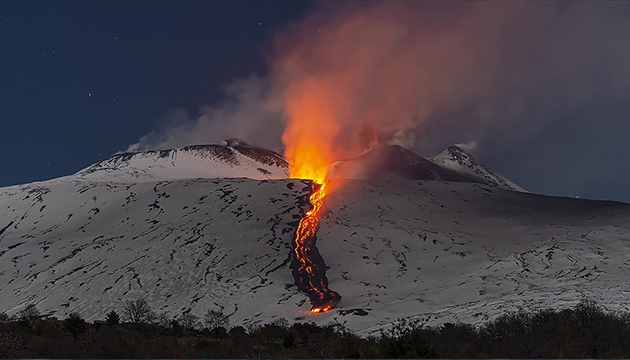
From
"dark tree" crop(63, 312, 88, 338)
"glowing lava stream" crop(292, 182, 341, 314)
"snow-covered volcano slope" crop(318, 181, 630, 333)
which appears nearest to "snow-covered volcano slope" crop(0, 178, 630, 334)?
"snow-covered volcano slope" crop(318, 181, 630, 333)

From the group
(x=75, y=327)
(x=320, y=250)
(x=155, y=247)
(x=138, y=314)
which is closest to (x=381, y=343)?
(x=75, y=327)

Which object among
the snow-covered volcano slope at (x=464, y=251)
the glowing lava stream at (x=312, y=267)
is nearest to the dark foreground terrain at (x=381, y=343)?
the snow-covered volcano slope at (x=464, y=251)

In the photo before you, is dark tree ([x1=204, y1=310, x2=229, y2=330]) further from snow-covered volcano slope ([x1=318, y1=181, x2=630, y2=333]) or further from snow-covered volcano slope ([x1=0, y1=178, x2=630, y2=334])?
snow-covered volcano slope ([x1=318, y1=181, x2=630, y2=333])

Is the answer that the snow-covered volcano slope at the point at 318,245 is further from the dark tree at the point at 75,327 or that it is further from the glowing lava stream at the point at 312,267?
the dark tree at the point at 75,327

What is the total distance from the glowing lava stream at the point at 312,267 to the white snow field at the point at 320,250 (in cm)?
180

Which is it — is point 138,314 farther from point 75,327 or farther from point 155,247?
point 155,247

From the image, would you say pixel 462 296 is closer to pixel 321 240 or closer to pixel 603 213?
pixel 321 240

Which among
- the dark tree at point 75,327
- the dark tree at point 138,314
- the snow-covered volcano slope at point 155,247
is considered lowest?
the dark tree at point 75,327

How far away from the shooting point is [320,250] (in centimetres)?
11662

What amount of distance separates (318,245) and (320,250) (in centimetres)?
213

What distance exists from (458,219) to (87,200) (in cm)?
8676

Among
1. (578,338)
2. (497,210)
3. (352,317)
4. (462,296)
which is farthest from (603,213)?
(578,338)

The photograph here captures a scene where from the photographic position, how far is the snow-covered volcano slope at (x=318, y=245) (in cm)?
8588

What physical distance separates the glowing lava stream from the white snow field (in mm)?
1801
